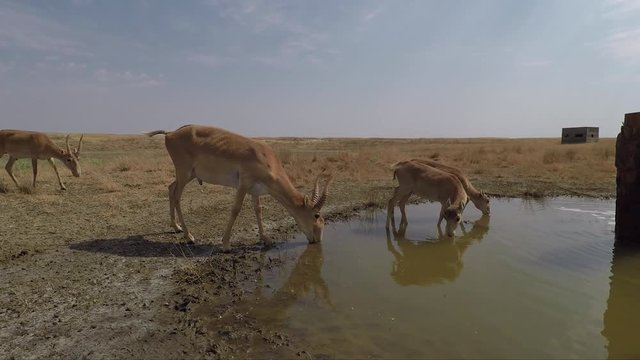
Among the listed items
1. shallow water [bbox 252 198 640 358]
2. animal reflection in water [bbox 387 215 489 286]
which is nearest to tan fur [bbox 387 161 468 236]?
animal reflection in water [bbox 387 215 489 286]

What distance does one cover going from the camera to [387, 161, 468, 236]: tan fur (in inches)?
391

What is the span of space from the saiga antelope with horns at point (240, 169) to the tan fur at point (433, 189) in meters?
2.83

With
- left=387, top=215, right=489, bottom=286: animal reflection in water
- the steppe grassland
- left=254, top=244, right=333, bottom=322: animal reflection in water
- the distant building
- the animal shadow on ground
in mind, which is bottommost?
left=254, top=244, right=333, bottom=322: animal reflection in water

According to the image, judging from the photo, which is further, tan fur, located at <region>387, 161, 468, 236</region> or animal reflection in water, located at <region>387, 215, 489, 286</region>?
tan fur, located at <region>387, 161, 468, 236</region>

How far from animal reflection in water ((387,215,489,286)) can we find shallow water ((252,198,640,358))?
21 mm

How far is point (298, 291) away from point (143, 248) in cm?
363

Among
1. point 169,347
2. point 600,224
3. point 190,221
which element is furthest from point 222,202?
point 600,224

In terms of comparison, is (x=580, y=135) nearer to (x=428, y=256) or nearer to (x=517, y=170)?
(x=517, y=170)

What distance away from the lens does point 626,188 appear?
28.5ft

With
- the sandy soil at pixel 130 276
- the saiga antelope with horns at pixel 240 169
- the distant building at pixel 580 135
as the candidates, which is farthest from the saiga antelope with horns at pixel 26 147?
the distant building at pixel 580 135

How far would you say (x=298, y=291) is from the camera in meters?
6.43

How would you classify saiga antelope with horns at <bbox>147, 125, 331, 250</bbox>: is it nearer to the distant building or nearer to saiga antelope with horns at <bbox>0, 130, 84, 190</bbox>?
saiga antelope with horns at <bbox>0, 130, 84, 190</bbox>

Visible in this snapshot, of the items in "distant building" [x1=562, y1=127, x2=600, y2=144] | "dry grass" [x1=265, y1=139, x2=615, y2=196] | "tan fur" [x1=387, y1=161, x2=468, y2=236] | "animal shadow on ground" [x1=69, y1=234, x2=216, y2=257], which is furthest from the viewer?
"distant building" [x1=562, y1=127, x2=600, y2=144]

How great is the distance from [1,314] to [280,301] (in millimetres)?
3516
